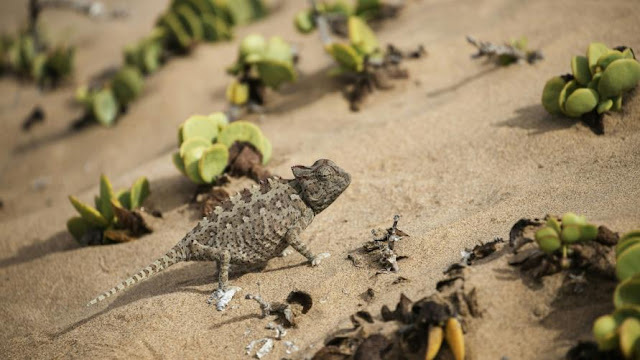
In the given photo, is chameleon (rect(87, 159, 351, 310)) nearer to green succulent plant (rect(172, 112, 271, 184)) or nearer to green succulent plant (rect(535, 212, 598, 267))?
green succulent plant (rect(172, 112, 271, 184))

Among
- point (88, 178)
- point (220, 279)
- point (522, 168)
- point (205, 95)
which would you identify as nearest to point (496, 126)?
point (522, 168)

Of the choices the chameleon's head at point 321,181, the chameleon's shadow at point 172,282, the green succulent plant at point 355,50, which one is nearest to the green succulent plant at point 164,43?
the green succulent plant at point 355,50

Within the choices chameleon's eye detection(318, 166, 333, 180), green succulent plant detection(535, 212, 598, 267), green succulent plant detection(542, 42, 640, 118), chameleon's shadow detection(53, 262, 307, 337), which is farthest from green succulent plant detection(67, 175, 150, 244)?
green succulent plant detection(542, 42, 640, 118)

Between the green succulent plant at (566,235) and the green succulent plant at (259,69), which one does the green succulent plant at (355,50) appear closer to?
the green succulent plant at (259,69)

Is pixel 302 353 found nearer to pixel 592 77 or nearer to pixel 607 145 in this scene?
pixel 607 145

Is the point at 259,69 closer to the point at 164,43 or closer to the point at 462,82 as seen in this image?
the point at 462,82
